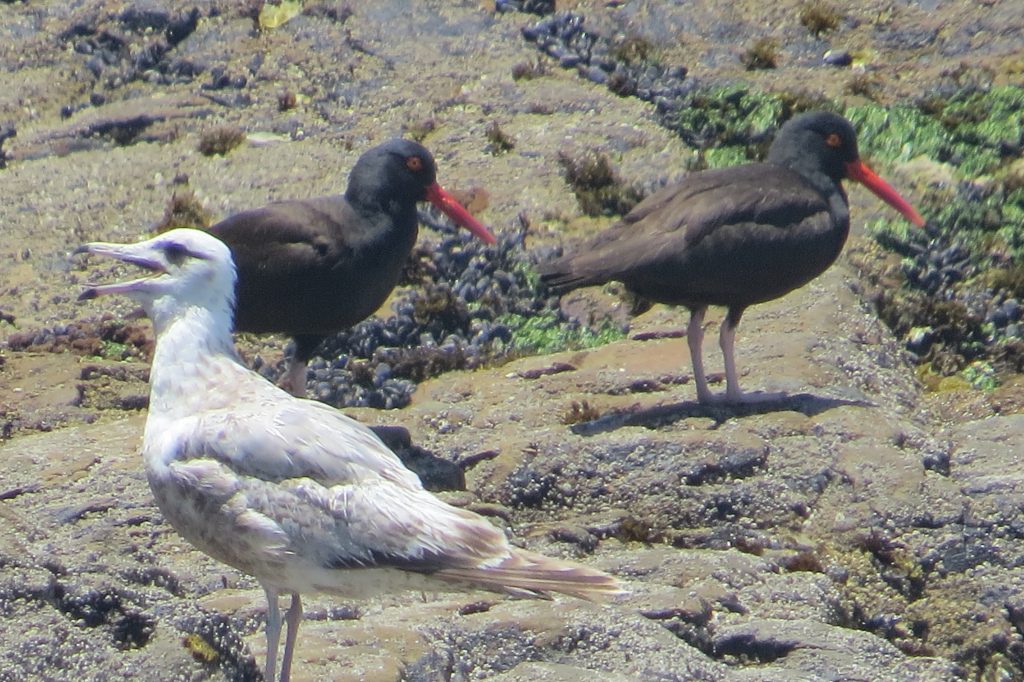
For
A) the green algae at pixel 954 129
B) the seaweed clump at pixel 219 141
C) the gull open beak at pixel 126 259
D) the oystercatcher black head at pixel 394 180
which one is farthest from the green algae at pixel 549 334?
the gull open beak at pixel 126 259

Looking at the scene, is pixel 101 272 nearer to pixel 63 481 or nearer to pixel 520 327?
pixel 520 327

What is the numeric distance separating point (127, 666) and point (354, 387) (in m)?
5.36

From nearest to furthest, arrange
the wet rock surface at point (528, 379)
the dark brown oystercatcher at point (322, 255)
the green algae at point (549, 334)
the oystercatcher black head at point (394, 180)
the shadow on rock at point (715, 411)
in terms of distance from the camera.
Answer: the wet rock surface at point (528, 379) → the shadow on rock at point (715, 411) → the dark brown oystercatcher at point (322, 255) → the oystercatcher black head at point (394, 180) → the green algae at point (549, 334)

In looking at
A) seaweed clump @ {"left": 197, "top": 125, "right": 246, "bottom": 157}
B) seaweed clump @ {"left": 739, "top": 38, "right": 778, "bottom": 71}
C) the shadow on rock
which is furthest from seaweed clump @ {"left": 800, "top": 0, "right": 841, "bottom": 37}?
the shadow on rock

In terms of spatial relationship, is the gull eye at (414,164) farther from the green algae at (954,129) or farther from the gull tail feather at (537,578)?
the green algae at (954,129)

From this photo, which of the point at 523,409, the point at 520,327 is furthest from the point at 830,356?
the point at 520,327

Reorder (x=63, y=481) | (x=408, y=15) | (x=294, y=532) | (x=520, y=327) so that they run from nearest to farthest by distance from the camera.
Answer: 1. (x=294, y=532)
2. (x=63, y=481)
3. (x=520, y=327)
4. (x=408, y=15)

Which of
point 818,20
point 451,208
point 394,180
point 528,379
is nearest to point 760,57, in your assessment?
point 818,20

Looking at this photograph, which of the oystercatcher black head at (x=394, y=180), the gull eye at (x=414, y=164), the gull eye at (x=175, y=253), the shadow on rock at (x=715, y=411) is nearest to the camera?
the gull eye at (x=175, y=253)

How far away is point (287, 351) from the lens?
1341 cm

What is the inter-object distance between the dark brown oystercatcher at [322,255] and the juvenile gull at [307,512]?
347 cm

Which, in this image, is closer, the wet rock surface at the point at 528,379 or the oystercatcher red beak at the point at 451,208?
the wet rock surface at the point at 528,379

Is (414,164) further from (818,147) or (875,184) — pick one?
(875,184)

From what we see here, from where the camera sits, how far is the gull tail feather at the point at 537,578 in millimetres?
7223
